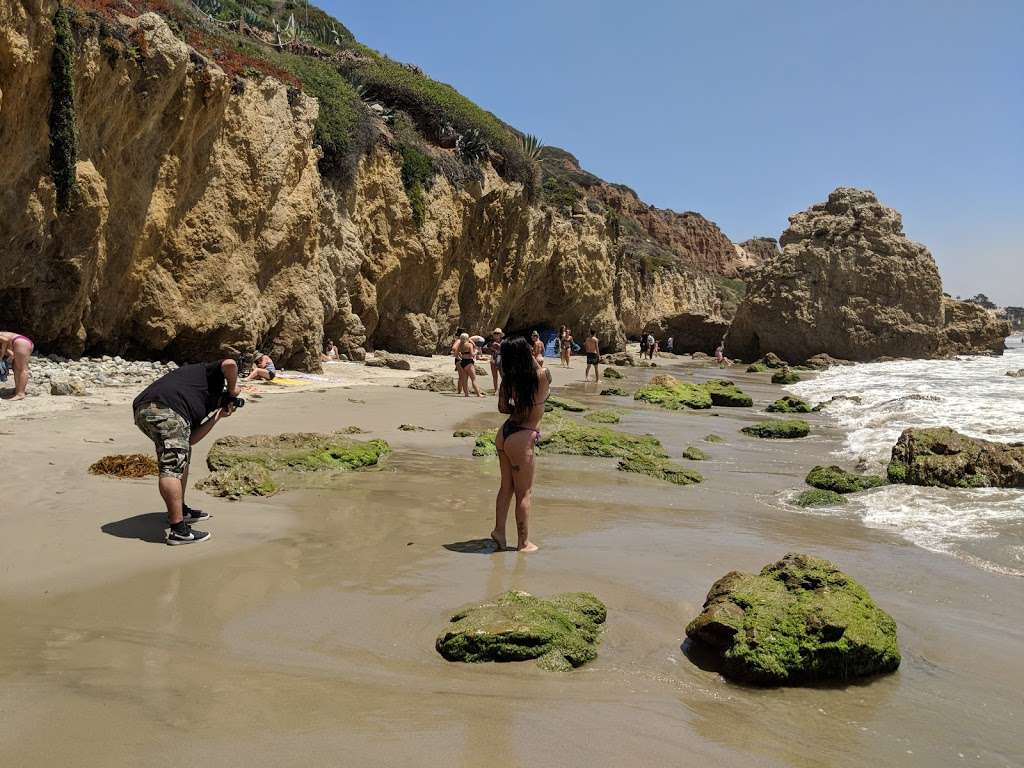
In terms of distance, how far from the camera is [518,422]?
5301 mm

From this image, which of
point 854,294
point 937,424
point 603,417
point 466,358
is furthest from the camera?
point 854,294

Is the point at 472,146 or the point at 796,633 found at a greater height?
the point at 472,146

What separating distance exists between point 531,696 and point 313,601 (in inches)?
55.6

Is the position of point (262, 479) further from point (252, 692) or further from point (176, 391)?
point (252, 692)

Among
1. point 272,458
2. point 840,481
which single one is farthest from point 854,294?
point 272,458

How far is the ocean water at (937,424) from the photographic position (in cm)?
580

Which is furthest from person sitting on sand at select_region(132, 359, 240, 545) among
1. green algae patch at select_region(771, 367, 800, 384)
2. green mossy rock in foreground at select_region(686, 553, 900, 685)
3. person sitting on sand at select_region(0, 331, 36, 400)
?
green algae patch at select_region(771, 367, 800, 384)

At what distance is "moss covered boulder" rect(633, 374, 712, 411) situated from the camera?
16.0 metres

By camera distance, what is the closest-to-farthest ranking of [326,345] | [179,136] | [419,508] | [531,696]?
1. [531,696]
2. [419,508]
3. [179,136]
4. [326,345]

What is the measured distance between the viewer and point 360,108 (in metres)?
21.9

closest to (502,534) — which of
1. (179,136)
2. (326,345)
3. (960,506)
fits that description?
(960,506)

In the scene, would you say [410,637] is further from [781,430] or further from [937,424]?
[937,424]

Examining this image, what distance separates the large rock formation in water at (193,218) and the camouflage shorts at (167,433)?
792cm

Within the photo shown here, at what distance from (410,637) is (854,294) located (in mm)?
39881
